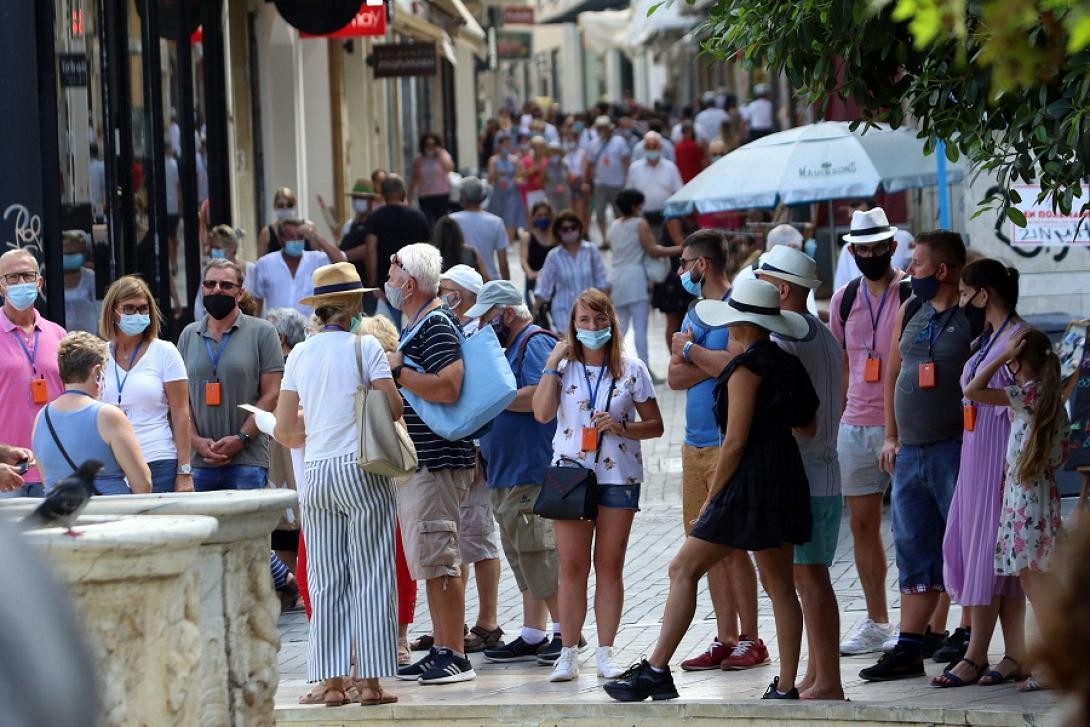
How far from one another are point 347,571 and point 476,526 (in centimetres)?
109

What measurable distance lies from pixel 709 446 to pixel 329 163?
704 inches

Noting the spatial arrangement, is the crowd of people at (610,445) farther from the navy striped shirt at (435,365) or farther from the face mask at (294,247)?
the face mask at (294,247)

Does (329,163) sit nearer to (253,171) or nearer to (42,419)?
(253,171)

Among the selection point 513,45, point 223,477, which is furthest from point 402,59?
point 513,45

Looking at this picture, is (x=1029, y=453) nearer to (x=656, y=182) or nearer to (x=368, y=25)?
(x=368, y=25)

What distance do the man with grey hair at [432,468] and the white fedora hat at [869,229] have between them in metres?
1.99

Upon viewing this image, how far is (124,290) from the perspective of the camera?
9.18 meters

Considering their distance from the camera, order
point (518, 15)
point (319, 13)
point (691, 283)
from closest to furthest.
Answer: point (691, 283)
point (319, 13)
point (518, 15)

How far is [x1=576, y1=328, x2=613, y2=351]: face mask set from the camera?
8328 mm

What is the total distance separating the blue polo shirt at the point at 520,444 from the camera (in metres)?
8.88

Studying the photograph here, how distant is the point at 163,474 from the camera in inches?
360

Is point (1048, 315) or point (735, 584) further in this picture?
point (1048, 315)

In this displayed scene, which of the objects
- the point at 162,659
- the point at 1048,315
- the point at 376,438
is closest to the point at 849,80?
the point at 376,438

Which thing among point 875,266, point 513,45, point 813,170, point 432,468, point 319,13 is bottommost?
point 432,468
